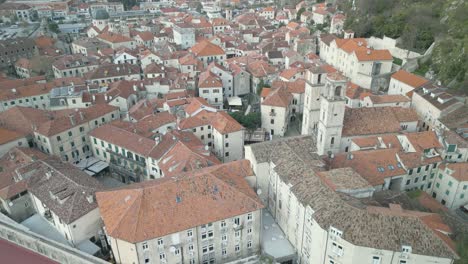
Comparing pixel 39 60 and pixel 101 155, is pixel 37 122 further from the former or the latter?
pixel 39 60

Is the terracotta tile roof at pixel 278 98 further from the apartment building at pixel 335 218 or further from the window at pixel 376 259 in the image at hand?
the window at pixel 376 259

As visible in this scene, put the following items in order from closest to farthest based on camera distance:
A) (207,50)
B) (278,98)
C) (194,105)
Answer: (278,98)
(194,105)
(207,50)

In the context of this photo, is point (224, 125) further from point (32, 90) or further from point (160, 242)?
point (32, 90)

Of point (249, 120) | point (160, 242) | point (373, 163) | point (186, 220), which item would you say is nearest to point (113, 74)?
point (249, 120)

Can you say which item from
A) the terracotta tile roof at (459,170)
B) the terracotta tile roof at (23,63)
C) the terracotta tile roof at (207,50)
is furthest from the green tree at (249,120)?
the terracotta tile roof at (23,63)

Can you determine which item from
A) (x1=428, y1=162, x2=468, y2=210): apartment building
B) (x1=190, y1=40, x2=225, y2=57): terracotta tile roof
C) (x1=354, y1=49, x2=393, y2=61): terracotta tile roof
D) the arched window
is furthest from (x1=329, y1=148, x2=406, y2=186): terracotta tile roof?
(x1=190, y1=40, x2=225, y2=57): terracotta tile roof

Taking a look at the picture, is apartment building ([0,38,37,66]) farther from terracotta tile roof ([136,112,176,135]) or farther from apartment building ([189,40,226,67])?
terracotta tile roof ([136,112,176,135])
